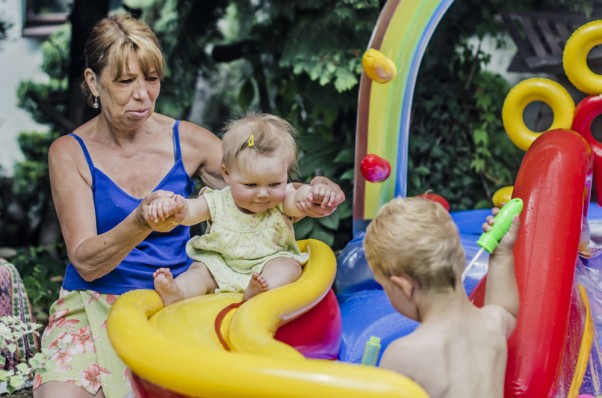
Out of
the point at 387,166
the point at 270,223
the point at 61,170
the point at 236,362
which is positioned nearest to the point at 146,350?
the point at 236,362

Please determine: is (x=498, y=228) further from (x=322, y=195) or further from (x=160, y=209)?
(x=160, y=209)

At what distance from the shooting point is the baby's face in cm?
260

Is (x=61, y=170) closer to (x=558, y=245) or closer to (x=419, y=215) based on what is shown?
(x=419, y=215)

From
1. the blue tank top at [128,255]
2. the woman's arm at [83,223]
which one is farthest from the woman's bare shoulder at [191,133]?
the woman's arm at [83,223]

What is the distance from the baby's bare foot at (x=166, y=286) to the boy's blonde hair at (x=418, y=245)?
0.69 metres

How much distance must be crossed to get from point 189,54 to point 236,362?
470 cm

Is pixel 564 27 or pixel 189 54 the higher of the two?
pixel 564 27

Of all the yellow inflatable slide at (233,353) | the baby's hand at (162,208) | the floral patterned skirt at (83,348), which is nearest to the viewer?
the yellow inflatable slide at (233,353)

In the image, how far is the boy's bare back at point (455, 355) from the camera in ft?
6.56

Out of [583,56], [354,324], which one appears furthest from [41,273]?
[583,56]

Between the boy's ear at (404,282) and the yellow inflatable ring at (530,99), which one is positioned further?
the yellow inflatable ring at (530,99)

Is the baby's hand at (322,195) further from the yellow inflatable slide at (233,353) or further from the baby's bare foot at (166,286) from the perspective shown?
the baby's bare foot at (166,286)

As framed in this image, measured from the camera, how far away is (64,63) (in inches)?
279

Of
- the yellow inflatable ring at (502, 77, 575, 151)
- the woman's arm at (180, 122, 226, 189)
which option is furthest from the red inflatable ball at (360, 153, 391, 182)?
the woman's arm at (180, 122, 226, 189)
